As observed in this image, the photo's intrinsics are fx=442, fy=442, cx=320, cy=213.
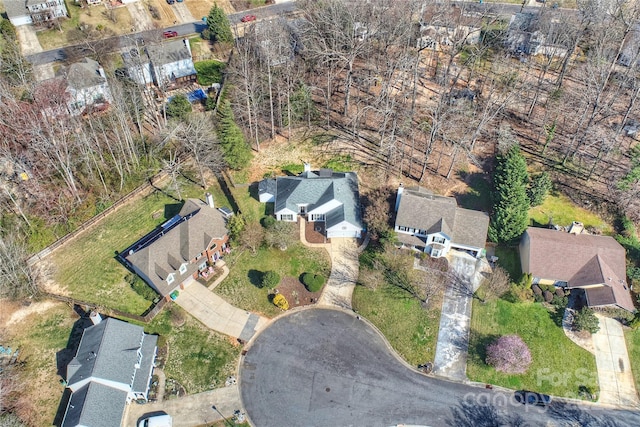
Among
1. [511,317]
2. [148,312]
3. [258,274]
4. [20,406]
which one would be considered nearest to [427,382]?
[511,317]

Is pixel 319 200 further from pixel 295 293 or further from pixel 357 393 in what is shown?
pixel 357 393

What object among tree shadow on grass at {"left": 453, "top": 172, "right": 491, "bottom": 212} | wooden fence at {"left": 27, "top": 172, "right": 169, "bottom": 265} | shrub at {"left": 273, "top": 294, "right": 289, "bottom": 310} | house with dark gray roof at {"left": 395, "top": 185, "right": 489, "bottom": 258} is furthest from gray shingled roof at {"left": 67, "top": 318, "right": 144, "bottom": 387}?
tree shadow on grass at {"left": 453, "top": 172, "right": 491, "bottom": 212}

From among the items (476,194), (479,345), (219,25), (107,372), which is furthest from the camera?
(219,25)

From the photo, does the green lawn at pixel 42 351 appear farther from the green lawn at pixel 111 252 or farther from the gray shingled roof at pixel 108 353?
the gray shingled roof at pixel 108 353

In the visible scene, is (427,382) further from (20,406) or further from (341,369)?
(20,406)

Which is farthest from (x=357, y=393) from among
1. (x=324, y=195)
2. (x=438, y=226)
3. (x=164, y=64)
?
(x=164, y=64)

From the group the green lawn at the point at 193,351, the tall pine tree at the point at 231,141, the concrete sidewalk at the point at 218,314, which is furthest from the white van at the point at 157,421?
the tall pine tree at the point at 231,141
